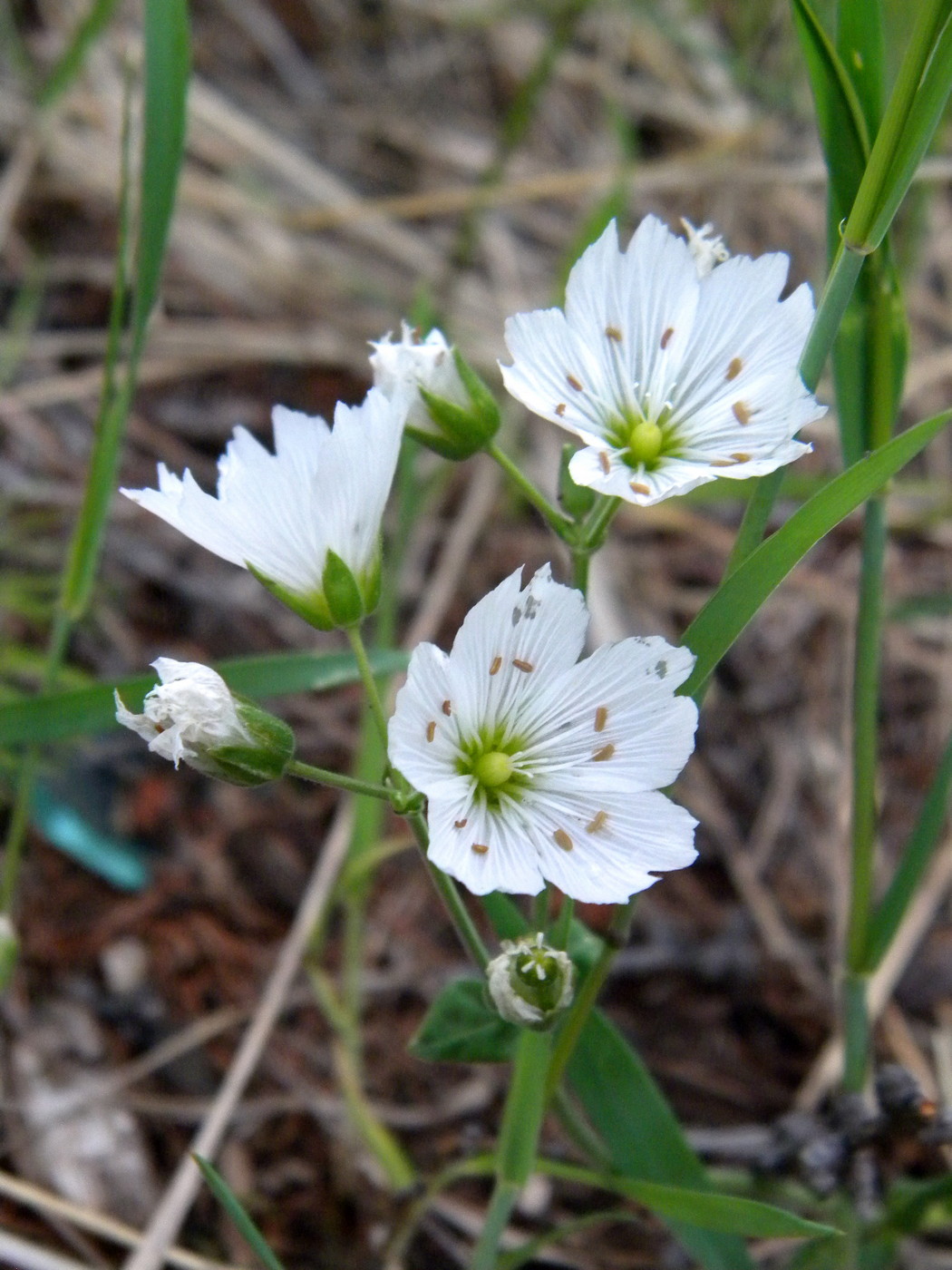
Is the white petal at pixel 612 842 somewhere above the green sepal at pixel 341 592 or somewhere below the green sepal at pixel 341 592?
below

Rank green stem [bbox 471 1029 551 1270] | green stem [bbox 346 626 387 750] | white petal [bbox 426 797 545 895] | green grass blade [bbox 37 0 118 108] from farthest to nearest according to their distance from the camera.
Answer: green grass blade [bbox 37 0 118 108], green stem [bbox 471 1029 551 1270], green stem [bbox 346 626 387 750], white petal [bbox 426 797 545 895]

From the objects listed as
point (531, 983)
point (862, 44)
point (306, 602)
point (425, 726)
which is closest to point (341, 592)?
point (306, 602)

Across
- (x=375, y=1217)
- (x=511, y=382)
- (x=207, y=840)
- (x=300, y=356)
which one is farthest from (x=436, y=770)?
(x=300, y=356)

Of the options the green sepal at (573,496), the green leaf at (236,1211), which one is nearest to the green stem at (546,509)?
the green sepal at (573,496)

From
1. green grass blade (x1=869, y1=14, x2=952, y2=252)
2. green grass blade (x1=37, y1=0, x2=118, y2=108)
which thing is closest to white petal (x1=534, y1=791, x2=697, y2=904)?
green grass blade (x1=869, y1=14, x2=952, y2=252)

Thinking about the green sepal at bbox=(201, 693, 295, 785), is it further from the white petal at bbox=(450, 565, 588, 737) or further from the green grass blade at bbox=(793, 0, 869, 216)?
the green grass blade at bbox=(793, 0, 869, 216)

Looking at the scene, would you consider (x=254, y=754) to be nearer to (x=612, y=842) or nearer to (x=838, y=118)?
(x=612, y=842)

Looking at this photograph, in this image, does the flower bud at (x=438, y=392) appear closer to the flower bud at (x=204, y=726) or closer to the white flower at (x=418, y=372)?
the white flower at (x=418, y=372)
